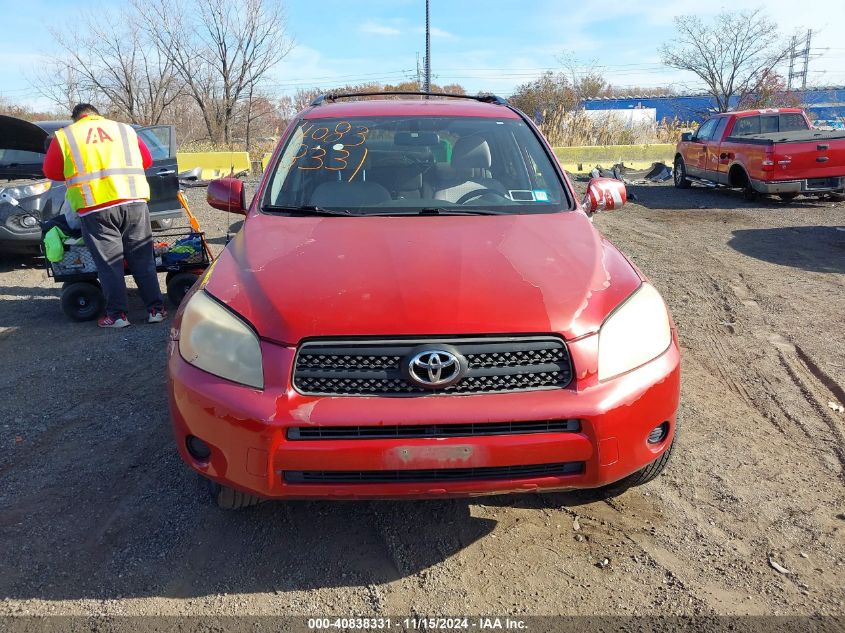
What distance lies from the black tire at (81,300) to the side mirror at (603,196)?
14.9 feet

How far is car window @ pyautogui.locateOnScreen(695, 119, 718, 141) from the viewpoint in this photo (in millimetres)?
13492

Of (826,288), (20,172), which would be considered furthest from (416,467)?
(20,172)

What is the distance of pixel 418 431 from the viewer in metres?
2.29

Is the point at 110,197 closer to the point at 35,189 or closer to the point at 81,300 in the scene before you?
the point at 81,300

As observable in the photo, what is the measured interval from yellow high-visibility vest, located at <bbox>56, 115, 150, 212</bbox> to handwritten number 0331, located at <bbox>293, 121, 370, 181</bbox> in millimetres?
2435

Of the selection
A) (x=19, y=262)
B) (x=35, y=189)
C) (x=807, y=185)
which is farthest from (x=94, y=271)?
(x=807, y=185)

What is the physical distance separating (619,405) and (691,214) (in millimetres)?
10086

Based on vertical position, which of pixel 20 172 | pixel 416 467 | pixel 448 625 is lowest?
pixel 448 625

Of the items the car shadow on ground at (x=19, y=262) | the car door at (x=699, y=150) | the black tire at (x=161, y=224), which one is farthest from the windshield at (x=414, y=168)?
the car door at (x=699, y=150)

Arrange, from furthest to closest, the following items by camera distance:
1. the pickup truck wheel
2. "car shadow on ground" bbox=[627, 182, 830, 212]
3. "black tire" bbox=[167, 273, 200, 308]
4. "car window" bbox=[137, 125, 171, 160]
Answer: the pickup truck wheel
"car shadow on ground" bbox=[627, 182, 830, 212]
"car window" bbox=[137, 125, 171, 160]
"black tire" bbox=[167, 273, 200, 308]

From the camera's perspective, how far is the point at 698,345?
5062 mm

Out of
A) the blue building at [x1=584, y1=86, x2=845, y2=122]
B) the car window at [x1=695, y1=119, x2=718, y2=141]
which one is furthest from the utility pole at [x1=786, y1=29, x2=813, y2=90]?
the car window at [x1=695, y1=119, x2=718, y2=141]

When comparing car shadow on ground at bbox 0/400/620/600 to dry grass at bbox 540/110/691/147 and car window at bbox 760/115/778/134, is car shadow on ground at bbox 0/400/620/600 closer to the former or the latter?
car window at bbox 760/115/778/134

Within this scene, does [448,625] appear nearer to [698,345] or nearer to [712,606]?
[712,606]
